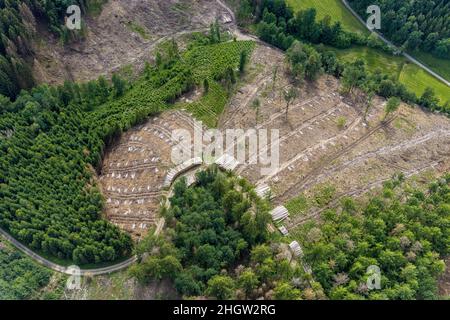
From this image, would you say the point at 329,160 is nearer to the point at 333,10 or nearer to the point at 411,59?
the point at 411,59

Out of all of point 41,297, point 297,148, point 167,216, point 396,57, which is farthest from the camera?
point 396,57

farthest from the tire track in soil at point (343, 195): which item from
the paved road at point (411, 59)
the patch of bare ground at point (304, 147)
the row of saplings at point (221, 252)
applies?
the paved road at point (411, 59)

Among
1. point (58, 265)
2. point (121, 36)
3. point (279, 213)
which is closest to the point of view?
point (58, 265)

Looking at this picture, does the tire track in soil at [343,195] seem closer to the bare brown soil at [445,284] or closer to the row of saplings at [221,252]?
the row of saplings at [221,252]

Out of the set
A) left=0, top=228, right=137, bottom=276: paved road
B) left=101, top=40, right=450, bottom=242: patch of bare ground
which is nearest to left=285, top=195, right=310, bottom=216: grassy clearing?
left=101, top=40, right=450, bottom=242: patch of bare ground

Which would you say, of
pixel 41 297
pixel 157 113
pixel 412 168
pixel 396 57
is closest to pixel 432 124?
pixel 412 168

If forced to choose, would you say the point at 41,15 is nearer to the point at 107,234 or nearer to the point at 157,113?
the point at 157,113

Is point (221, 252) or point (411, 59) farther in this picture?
point (411, 59)

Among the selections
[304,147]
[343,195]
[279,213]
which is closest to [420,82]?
[304,147]
